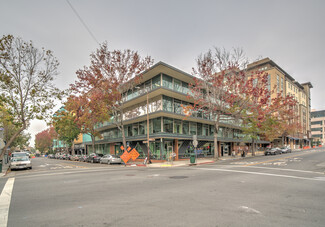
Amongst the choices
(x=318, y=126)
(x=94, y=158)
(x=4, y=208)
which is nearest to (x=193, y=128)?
(x=94, y=158)

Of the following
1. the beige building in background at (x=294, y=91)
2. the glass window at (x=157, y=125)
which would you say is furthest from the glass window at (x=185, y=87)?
the beige building in background at (x=294, y=91)

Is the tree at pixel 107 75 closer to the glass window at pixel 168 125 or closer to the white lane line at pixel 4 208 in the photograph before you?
the glass window at pixel 168 125

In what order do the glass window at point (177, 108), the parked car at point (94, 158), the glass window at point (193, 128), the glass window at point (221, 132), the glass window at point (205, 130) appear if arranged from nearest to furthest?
1. the glass window at point (177, 108)
2. the parked car at point (94, 158)
3. the glass window at point (193, 128)
4. the glass window at point (205, 130)
5. the glass window at point (221, 132)

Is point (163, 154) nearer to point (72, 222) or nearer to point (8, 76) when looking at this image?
point (8, 76)

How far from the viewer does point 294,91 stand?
81625 mm

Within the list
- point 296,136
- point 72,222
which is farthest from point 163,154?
point 296,136

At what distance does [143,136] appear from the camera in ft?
100

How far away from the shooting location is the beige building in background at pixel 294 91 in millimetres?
68312

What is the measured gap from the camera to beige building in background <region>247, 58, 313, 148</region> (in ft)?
224

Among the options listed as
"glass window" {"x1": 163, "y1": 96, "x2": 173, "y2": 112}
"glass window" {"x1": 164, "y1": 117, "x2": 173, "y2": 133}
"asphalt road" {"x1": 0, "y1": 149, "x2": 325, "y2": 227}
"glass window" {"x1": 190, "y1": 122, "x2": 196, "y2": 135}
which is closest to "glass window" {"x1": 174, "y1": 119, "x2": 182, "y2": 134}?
"glass window" {"x1": 164, "y1": 117, "x2": 173, "y2": 133}

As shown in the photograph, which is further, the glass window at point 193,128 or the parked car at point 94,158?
the glass window at point 193,128

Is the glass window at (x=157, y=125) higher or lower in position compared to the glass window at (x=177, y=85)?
lower

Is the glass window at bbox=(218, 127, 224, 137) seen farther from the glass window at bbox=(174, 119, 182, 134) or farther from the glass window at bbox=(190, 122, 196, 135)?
the glass window at bbox=(174, 119, 182, 134)

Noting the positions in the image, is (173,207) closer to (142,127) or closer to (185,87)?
(142,127)
